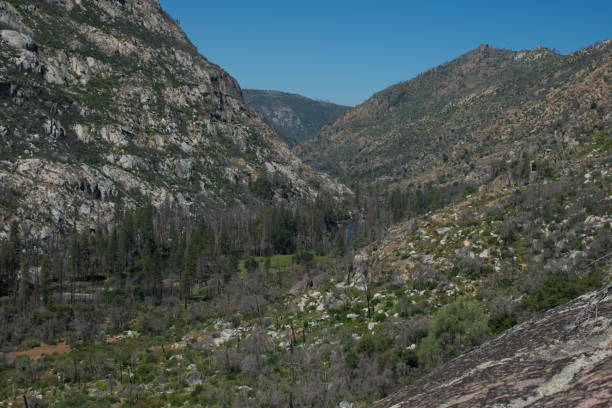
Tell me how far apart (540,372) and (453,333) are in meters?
29.4

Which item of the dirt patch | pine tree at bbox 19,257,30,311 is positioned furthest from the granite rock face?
pine tree at bbox 19,257,30,311

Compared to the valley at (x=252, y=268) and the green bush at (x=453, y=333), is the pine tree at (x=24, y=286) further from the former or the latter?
the green bush at (x=453, y=333)

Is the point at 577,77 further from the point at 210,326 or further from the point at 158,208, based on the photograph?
the point at 210,326

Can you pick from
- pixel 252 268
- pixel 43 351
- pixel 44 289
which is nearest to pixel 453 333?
pixel 43 351

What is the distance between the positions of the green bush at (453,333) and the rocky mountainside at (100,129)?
96.2 metres

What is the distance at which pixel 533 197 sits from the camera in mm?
57188

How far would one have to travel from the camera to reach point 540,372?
6930 millimetres

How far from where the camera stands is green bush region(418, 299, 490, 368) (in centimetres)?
3238

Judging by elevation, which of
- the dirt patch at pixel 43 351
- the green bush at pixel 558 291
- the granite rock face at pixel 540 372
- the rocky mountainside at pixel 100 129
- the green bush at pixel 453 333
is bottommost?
the dirt patch at pixel 43 351

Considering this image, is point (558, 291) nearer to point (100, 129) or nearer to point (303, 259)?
point (303, 259)

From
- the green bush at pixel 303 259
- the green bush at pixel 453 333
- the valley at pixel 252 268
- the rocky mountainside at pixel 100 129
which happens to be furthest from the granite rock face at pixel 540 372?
the rocky mountainside at pixel 100 129

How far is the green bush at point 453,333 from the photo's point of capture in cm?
3238

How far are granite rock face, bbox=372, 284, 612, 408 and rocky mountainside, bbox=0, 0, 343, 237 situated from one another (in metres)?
111

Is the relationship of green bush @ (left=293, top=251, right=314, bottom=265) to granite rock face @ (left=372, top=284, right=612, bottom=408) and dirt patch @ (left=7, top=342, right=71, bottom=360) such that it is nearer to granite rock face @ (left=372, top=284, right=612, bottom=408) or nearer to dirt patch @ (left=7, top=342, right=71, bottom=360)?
dirt patch @ (left=7, top=342, right=71, bottom=360)
